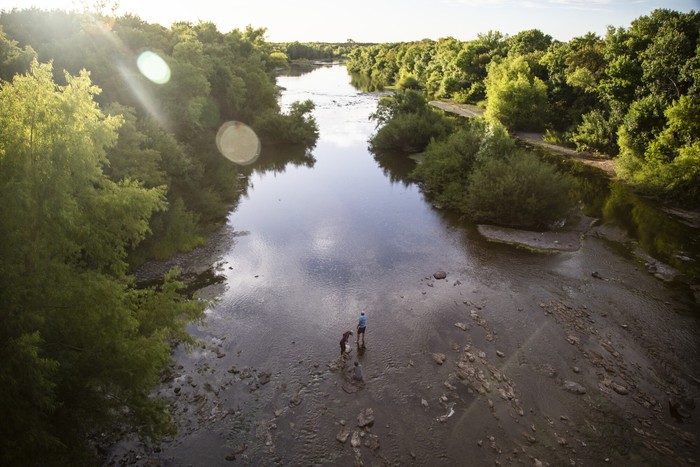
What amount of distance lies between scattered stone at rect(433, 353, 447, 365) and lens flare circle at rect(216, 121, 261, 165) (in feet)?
134

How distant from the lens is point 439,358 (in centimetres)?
1914

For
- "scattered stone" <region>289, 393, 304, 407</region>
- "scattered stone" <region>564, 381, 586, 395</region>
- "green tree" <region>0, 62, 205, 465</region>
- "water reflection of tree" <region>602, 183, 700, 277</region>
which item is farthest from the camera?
"water reflection of tree" <region>602, 183, 700, 277</region>

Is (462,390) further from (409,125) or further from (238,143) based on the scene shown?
(238,143)

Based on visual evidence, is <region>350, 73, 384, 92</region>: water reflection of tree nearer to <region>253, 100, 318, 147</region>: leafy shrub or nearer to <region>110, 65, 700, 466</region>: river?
<region>253, 100, 318, 147</region>: leafy shrub

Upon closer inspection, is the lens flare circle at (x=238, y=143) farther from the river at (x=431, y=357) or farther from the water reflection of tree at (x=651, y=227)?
the water reflection of tree at (x=651, y=227)

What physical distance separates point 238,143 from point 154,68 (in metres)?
20.1

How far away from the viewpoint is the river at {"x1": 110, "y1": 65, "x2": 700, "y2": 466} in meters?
14.9

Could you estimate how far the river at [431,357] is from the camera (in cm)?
1487

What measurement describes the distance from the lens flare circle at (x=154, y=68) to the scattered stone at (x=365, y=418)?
3652 cm

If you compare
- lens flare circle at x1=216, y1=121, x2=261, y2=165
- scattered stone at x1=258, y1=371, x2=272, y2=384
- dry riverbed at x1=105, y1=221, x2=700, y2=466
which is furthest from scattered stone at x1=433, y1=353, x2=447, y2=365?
lens flare circle at x1=216, y1=121, x2=261, y2=165

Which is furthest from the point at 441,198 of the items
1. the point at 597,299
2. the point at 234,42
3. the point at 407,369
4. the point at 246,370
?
the point at 234,42

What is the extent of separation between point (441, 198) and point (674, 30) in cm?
2885

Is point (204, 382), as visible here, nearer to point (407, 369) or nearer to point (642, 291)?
point (407, 369)

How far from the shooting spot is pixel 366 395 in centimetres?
1703
